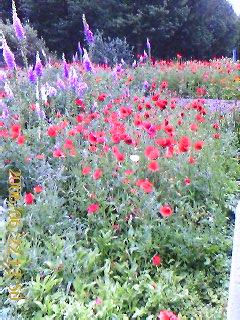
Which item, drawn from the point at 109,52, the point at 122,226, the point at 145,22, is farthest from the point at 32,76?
the point at 145,22

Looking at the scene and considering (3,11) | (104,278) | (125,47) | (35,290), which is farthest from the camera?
(3,11)

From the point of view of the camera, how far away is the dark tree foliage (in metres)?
17.2

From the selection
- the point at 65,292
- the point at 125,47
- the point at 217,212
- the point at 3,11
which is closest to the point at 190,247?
the point at 217,212

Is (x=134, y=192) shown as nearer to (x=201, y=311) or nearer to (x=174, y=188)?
(x=174, y=188)

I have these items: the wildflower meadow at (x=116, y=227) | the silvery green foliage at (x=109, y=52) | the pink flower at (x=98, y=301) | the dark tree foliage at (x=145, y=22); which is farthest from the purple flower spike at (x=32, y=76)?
the dark tree foliage at (x=145, y=22)

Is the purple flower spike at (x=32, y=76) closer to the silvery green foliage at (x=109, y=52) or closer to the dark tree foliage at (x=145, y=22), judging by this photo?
the silvery green foliage at (x=109, y=52)

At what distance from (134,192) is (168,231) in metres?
0.37

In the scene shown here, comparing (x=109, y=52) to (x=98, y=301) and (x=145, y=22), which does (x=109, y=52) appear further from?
(x=98, y=301)

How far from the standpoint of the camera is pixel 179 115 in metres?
4.79

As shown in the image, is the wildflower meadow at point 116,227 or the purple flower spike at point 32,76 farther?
the purple flower spike at point 32,76

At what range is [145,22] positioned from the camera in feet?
57.0

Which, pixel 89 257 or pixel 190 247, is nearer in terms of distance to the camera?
pixel 89 257

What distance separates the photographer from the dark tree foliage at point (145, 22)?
1722 centimetres

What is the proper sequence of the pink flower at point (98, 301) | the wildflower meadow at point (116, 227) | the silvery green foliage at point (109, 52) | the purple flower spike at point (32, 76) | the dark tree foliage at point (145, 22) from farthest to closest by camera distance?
the dark tree foliage at point (145, 22)
the silvery green foliage at point (109, 52)
the purple flower spike at point (32, 76)
the wildflower meadow at point (116, 227)
the pink flower at point (98, 301)
